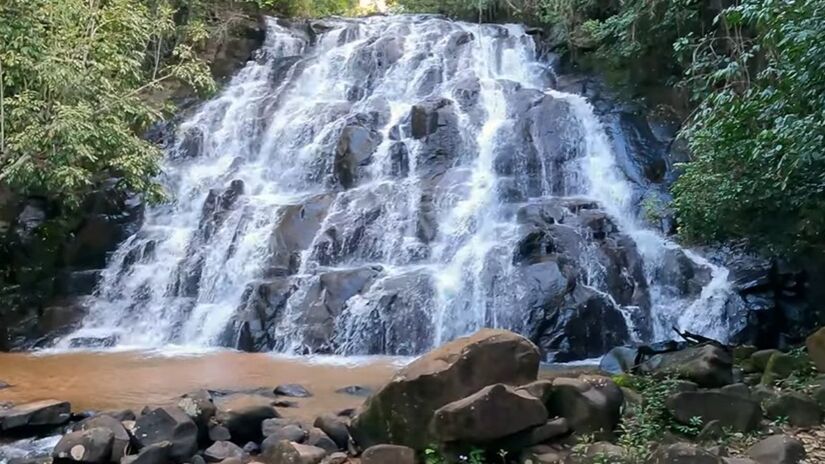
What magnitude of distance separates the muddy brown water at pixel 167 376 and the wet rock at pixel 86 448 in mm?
2025

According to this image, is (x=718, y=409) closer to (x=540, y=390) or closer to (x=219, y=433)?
(x=540, y=390)

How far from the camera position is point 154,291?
15.2m

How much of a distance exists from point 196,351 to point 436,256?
4.55 metres

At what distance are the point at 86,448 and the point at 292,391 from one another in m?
3.18

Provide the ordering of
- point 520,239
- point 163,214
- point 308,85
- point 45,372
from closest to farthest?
1. point 45,372
2. point 520,239
3. point 163,214
4. point 308,85

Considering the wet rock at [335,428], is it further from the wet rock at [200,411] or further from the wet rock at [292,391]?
the wet rock at [292,391]

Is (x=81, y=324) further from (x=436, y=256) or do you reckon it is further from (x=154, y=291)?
(x=436, y=256)

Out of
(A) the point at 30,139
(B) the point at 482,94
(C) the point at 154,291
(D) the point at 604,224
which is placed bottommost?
(C) the point at 154,291

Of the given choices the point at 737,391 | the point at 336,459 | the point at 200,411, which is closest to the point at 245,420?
the point at 200,411

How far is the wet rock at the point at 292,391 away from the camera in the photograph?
10.0m

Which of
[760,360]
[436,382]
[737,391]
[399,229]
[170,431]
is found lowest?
[170,431]

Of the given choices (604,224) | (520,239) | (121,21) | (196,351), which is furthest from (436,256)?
(121,21)

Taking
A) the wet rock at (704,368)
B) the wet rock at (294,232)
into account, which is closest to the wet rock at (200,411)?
the wet rock at (704,368)

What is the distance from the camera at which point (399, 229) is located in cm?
1547
